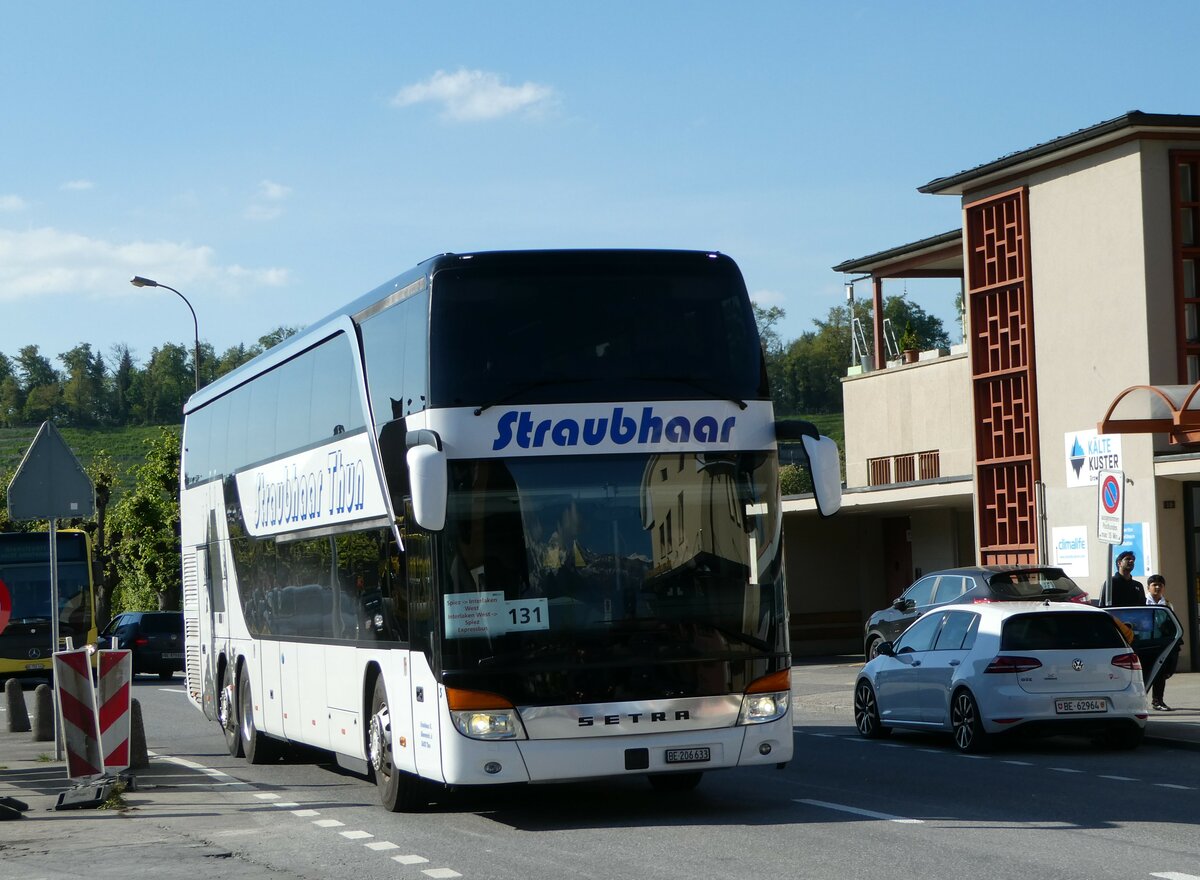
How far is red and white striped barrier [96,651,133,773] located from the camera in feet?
48.9

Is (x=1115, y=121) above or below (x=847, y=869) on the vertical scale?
above

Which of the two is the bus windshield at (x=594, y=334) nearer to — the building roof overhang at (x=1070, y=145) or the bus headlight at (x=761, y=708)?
the bus headlight at (x=761, y=708)

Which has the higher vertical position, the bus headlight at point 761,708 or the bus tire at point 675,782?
the bus headlight at point 761,708

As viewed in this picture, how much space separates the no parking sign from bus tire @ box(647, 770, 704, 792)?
8619mm

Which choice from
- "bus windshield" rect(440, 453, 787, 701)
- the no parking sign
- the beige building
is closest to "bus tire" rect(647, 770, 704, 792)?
"bus windshield" rect(440, 453, 787, 701)

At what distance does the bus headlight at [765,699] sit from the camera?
11875 mm

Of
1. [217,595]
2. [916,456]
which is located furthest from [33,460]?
[916,456]

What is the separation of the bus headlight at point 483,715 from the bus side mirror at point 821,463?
2.53 meters

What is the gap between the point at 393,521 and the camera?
1255 centimetres

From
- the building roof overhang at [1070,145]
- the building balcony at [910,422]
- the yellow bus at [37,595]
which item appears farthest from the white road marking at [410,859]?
the yellow bus at [37,595]

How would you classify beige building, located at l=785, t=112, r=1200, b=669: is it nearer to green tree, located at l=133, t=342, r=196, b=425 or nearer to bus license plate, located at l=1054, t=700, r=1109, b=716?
bus license plate, located at l=1054, t=700, r=1109, b=716

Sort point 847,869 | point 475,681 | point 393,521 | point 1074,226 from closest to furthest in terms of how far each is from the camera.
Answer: point 847,869 → point 475,681 → point 393,521 → point 1074,226

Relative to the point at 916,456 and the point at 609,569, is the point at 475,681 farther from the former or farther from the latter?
the point at 916,456

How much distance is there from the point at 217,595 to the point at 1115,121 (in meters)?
16.4
